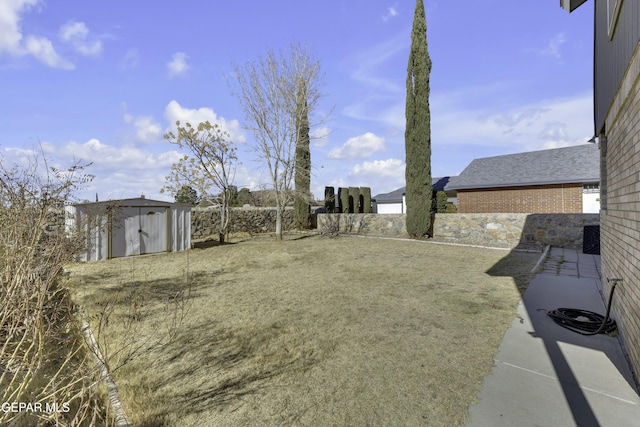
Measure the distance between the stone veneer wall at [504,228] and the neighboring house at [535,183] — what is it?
25.1ft

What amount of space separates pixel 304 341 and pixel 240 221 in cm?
1500

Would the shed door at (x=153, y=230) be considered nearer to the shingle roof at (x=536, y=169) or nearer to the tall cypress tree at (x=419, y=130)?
the tall cypress tree at (x=419, y=130)

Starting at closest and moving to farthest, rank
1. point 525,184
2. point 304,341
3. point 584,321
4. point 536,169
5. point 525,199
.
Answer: point 304,341 → point 584,321 → point 525,184 → point 525,199 → point 536,169

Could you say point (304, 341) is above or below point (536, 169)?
below

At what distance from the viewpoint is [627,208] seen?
10.8 ft

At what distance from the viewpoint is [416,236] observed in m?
14.5

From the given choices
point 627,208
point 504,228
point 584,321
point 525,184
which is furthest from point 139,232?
point 525,184

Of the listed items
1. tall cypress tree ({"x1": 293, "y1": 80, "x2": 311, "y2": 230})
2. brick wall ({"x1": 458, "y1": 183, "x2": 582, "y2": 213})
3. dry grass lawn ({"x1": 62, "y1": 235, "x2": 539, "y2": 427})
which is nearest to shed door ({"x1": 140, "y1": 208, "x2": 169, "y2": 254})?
dry grass lawn ({"x1": 62, "y1": 235, "x2": 539, "y2": 427})

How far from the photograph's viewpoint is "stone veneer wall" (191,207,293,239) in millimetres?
15711

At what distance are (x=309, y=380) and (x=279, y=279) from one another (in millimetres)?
4242

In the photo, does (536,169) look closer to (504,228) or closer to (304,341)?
(504,228)

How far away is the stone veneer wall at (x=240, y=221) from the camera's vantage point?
1571 centimetres

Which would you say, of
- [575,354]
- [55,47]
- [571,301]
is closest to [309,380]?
[575,354]

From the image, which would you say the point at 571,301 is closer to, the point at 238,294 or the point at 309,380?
the point at 309,380
